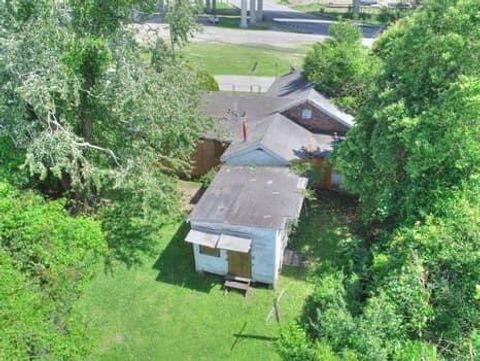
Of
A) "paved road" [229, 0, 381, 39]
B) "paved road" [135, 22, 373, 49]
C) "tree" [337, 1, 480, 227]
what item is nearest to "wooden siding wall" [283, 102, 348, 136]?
"tree" [337, 1, 480, 227]

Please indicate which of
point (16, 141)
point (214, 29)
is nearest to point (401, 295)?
point (16, 141)

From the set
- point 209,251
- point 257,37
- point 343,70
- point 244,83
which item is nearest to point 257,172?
point 209,251

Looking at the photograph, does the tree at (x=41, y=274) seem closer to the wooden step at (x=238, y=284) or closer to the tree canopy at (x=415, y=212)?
the wooden step at (x=238, y=284)

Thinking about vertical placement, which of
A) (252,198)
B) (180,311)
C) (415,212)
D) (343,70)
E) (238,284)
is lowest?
(180,311)

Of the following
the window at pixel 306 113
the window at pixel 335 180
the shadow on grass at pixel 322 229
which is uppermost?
the window at pixel 306 113

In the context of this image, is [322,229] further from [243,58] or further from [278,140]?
[243,58]

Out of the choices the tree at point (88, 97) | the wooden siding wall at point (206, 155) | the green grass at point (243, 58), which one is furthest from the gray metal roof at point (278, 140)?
the green grass at point (243, 58)
